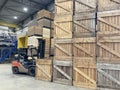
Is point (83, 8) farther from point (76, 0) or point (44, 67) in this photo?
point (44, 67)

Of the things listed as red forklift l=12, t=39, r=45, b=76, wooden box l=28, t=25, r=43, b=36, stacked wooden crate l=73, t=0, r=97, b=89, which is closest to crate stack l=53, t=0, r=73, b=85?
stacked wooden crate l=73, t=0, r=97, b=89

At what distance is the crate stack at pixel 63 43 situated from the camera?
29.8ft

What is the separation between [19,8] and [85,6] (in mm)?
17982

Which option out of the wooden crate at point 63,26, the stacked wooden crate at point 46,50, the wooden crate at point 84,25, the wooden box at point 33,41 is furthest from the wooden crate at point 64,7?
the wooden box at point 33,41

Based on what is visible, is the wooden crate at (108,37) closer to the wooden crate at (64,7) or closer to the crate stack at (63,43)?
the crate stack at (63,43)

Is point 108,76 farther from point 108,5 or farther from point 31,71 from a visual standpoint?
point 31,71

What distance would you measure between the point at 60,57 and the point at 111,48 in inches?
110

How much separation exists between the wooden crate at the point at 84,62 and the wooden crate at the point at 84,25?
0.26 m

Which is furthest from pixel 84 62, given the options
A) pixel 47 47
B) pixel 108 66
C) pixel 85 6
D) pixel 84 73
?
pixel 47 47

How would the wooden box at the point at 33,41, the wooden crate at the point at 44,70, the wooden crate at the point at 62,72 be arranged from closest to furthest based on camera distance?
the wooden crate at the point at 62,72 → the wooden crate at the point at 44,70 → the wooden box at the point at 33,41

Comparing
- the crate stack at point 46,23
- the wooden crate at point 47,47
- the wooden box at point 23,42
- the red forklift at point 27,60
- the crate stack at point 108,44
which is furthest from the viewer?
the crate stack at point 46,23

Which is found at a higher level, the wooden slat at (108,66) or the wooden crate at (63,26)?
the wooden crate at (63,26)

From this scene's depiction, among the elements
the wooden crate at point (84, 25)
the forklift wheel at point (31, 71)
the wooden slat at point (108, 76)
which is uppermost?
the wooden crate at point (84, 25)

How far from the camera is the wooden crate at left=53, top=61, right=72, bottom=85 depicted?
8.98 m
